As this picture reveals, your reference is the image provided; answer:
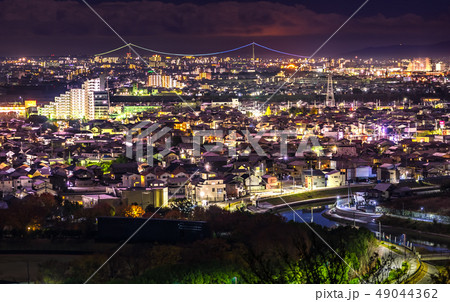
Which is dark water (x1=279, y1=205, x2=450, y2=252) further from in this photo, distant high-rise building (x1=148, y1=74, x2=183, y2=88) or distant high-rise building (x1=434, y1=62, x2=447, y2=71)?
distant high-rise building (x1=434, y1=62, x2=447, y2=71)

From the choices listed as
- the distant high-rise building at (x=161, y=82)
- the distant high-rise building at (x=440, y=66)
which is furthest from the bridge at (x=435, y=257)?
the distant high-rise building at (x=440, y=66)

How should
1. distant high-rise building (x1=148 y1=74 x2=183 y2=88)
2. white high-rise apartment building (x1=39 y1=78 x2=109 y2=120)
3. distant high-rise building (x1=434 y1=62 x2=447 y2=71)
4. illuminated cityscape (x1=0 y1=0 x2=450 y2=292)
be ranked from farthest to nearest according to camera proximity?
distant high-rise building (x1=434 y1=62 x2=447 y2=71) < distant high-rise building (x1=148 y1=74 x2=183 y2=88) < white high-rise apartment building (x1=39 y1=78 x2=109 y2=120) < illuminated cityscape (x1=0 y1=0 x2=450 y2=292)

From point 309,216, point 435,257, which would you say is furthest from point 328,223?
point 435,257

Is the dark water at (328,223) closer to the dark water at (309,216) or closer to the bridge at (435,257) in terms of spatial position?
the dark water at (309,216)

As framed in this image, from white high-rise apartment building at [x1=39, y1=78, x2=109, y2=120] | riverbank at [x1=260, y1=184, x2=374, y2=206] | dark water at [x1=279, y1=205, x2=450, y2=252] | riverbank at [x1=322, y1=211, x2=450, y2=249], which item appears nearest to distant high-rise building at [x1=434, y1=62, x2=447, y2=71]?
white high-rise apartment building at [x1=39, y1=78, x2=109, y2=120]

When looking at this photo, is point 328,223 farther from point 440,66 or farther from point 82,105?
point 440,66

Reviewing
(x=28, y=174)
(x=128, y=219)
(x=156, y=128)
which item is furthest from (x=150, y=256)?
(x=156, y=128)

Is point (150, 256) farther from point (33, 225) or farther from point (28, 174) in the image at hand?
point (28, 174)

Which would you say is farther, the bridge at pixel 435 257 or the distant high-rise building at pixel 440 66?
the distant high-rise building at pixel 440 66

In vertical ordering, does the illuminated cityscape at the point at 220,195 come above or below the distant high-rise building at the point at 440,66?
below
